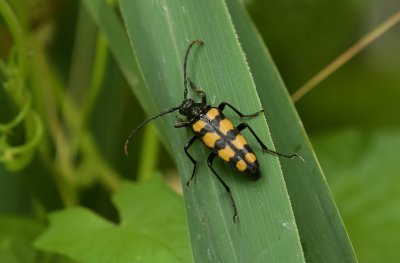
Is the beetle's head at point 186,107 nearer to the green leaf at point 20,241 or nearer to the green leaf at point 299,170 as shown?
the green leaf at point 299,170

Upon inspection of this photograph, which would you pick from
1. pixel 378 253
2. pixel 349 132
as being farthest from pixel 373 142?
pixel 378 253

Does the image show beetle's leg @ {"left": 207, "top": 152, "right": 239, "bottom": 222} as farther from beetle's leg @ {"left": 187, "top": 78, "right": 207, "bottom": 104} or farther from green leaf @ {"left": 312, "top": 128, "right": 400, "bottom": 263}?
green leaf @ {"left": 312, "top": 128, "right": 400, "bottom": 263}

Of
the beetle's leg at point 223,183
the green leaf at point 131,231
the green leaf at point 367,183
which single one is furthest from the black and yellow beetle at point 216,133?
the green leaf at point 367,183

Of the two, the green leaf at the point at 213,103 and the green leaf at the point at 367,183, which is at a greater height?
the green leaf at the point at 213,103

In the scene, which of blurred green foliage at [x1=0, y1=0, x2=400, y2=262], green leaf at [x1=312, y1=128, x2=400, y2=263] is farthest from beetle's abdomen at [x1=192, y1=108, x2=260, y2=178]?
green leaf at [x1=312, y1=128, x2=400, y2=263]

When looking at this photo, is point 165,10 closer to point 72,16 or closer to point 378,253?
point 378,253

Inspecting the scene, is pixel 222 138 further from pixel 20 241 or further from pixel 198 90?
pixel 20 241
